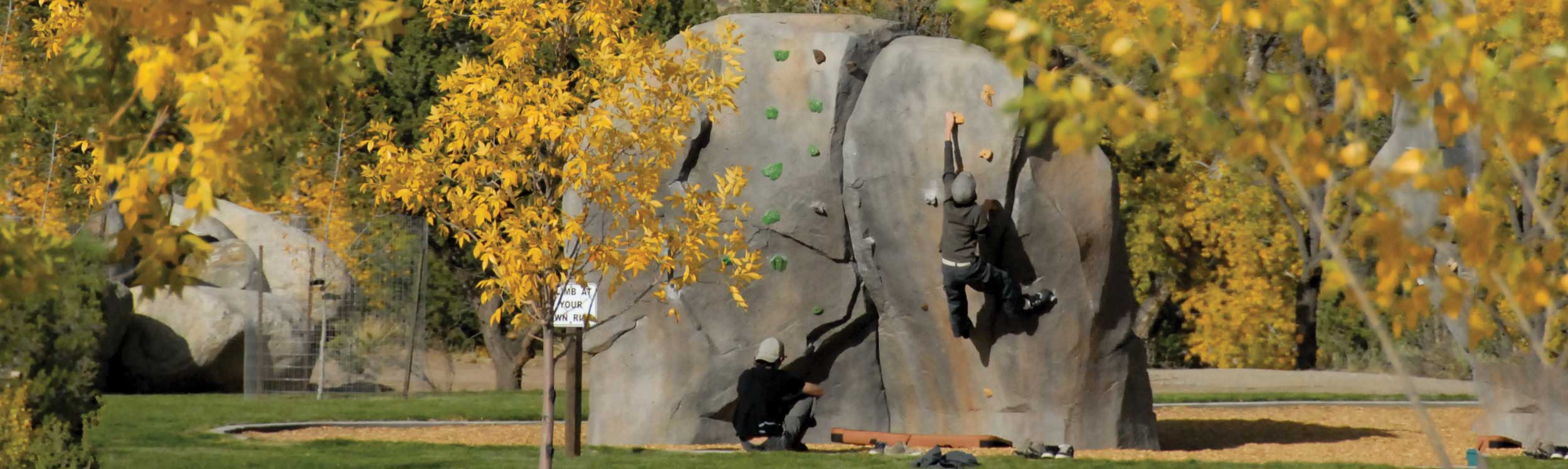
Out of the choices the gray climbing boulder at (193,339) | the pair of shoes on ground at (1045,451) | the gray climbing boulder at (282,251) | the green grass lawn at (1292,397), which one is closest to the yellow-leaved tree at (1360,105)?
the pair of shoes on ground at (1045,451)

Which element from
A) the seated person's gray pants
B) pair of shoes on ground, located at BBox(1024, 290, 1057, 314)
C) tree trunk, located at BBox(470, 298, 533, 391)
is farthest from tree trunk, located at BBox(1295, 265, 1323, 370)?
the seated person's gray pants

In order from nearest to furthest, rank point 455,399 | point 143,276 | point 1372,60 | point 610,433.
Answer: point 1372,60
point 143,276
point 610,433
point 455,399

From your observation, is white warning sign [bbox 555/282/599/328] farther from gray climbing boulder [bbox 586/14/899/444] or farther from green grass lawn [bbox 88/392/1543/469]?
green grass lawn [bbox 88/392/1543/469]

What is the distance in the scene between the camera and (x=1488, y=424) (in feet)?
49.2

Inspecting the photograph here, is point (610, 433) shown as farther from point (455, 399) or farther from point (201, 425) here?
point (455, 399)

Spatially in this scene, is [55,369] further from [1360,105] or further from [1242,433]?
[1242,433]

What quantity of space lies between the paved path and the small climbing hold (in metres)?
9.69

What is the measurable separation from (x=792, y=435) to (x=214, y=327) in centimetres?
1337

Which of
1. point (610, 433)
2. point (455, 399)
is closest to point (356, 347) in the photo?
point (455, 399)

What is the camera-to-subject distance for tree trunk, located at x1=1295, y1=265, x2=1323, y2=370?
1238 inches

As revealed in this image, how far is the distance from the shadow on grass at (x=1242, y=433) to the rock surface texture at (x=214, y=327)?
10.1m

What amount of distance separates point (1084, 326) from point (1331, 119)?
997 centimetres

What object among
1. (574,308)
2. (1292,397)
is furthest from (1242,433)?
(574,308)

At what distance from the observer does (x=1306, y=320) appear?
3183 cm
